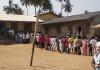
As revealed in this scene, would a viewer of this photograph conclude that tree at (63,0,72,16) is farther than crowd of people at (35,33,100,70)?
Yes

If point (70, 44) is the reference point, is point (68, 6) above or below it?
above

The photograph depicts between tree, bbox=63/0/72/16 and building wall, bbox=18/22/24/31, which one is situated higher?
tree, bbox=63/0/72/16

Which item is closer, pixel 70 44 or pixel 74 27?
pixel 70 44

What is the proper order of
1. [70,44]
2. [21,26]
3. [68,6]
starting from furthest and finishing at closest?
[68,6] → [21,26] → [70,44]

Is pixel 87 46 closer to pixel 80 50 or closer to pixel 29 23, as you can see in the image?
pixel 80 50

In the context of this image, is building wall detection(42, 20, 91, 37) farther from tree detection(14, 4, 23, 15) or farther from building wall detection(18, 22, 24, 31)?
tree detection(14, 4, 23, 15)

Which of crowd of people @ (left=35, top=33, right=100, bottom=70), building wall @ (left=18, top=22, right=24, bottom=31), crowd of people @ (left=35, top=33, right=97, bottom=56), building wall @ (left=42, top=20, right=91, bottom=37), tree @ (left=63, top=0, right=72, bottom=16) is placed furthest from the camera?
tree @ (left=63, top=0, right=72, bottom=16)

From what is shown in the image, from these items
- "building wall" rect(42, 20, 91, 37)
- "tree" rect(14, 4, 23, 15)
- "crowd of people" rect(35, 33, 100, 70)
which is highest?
"tree" rect(14, 4, 23, 15)

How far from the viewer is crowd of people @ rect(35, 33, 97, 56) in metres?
24.8

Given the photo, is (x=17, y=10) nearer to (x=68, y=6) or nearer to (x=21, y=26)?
(x=68, y=6)

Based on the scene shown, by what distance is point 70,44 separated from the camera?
26688 mm

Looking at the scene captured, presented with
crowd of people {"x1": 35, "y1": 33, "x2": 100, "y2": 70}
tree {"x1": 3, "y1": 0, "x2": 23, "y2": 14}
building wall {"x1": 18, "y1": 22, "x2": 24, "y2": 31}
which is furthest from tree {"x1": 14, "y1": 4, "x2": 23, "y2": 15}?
crowd of people {"x1": 35, "y1": 33, "x2": 100, "y2": 70}

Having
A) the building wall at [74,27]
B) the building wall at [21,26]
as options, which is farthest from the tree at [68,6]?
the building wall at [21,26]

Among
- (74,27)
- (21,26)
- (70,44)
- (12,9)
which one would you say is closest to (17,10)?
(12,9)
